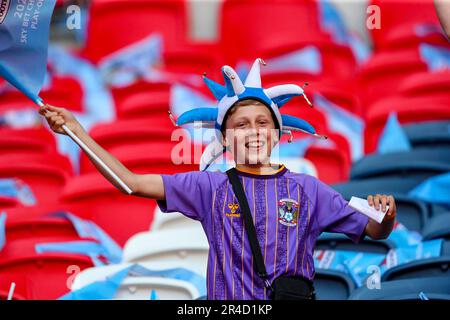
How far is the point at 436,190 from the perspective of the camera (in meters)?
4.45

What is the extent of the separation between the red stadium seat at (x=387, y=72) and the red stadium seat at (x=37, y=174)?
194 cm

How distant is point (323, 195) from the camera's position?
2979mm

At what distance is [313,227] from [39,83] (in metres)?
0.82

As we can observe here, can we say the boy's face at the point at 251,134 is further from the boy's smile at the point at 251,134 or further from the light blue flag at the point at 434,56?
the light blue flag at the point at 434,56

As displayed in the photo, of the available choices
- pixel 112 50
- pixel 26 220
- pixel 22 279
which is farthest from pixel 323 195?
pixel 112 50

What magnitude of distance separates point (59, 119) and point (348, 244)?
5.12ft

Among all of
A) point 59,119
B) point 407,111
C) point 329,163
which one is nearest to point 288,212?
point 59,119

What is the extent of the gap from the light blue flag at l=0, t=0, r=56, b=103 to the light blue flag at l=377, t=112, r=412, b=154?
254 centimetres

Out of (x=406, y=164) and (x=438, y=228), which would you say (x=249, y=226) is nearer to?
(x=438, y=228)

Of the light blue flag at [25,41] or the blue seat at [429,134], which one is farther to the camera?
the blue seat at [429,134]

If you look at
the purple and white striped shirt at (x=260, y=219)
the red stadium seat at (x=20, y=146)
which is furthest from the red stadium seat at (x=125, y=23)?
the purple and white striped shirt at (x=260, y=219)

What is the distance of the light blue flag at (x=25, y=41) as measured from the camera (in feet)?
9.70

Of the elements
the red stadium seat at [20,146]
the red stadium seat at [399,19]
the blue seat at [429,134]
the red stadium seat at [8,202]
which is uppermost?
the red stadium seat at [399,19]
